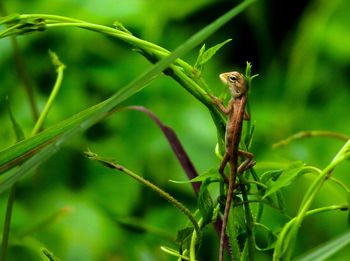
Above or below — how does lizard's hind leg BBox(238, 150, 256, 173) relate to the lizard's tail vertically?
above

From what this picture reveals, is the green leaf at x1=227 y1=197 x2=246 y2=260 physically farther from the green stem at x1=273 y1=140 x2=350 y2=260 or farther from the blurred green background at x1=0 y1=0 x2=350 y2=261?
the blurred green background at x1=0 y1=0 x2=350 y2=261

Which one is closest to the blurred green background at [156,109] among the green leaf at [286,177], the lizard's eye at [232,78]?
the lizard's eye at [232,78]

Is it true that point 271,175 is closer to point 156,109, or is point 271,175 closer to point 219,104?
point 219,104

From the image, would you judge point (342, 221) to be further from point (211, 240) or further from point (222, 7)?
point (222, 7)

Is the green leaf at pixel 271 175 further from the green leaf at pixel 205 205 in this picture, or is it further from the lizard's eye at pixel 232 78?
the lizard's eye at pixel 232 78

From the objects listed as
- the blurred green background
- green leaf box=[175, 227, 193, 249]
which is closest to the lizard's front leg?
green leaf box=[175, 227, 193, 249]

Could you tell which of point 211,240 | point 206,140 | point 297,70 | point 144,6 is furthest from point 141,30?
point 211,240
